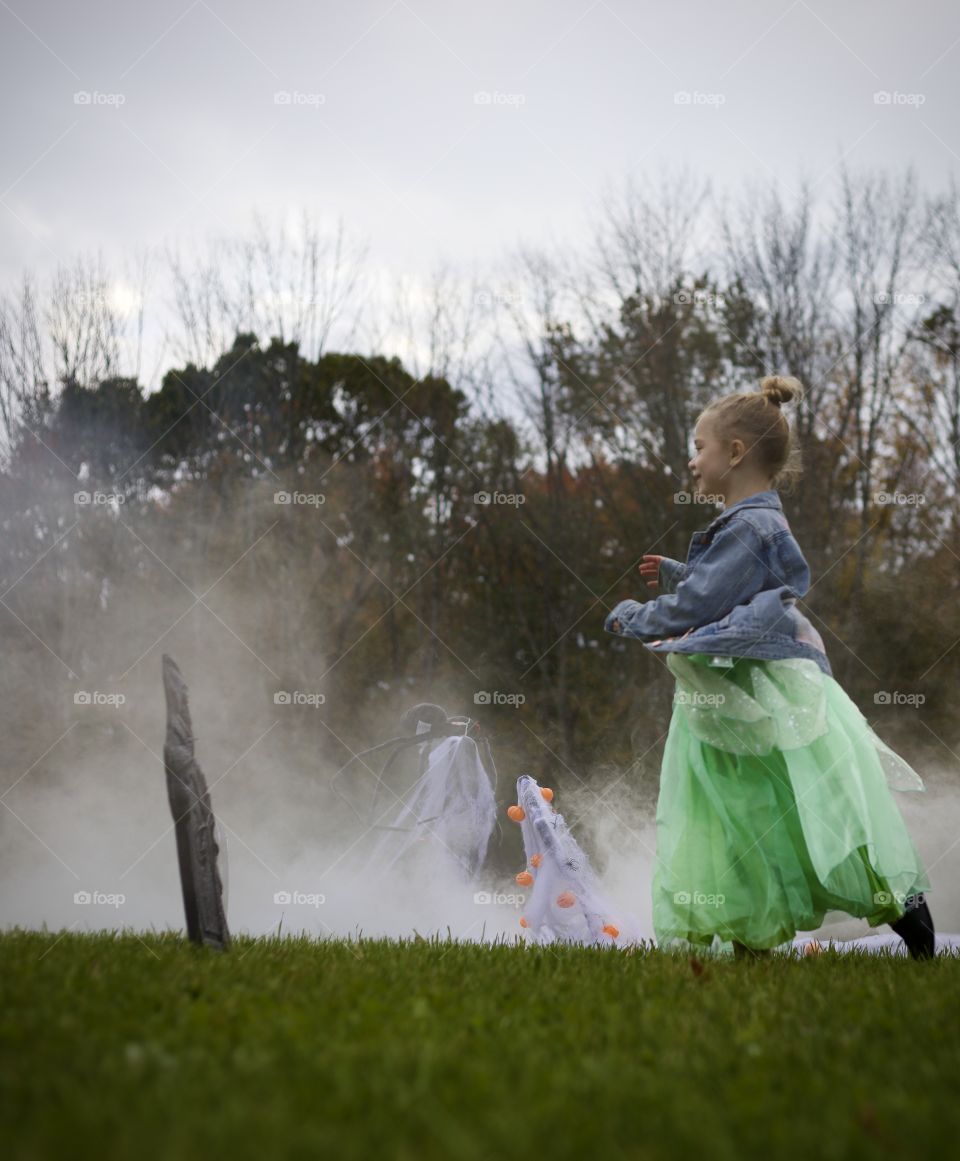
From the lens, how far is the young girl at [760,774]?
3.60 metres

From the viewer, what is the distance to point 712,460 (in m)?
4.23

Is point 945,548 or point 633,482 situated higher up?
point 633,482

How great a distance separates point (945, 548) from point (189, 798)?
10.1 meters

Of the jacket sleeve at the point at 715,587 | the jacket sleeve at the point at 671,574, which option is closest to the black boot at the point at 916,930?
the jacket sleeve at the point at 715,587

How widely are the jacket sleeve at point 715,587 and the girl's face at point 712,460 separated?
308 millimetres

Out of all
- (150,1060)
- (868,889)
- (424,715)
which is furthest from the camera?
(424,715)

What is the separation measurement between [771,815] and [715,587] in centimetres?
81

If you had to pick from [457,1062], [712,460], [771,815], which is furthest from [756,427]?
[457,1062]

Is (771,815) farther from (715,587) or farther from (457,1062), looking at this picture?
(457,1062)

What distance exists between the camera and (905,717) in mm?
10633

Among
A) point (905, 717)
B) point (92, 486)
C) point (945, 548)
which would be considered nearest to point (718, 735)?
point (905, 717)

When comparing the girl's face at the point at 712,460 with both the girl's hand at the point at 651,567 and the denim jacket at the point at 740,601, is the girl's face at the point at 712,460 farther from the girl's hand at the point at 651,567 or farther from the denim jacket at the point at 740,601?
the girl's hand at the point at 651,567

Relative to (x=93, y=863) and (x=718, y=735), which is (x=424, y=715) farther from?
(x=718, y=735)

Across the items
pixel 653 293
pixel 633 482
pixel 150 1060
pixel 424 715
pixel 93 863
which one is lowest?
pixel 93 863
